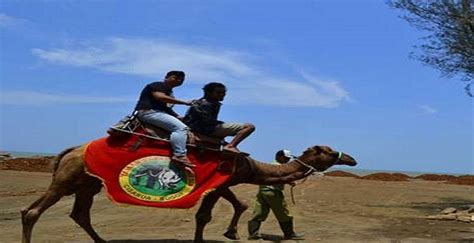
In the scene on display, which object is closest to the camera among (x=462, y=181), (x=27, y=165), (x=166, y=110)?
(x=166, y=110)

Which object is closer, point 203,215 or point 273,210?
point 203,215

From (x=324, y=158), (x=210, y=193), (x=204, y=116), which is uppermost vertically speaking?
(x=204, y=116)

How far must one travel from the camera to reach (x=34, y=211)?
1016 cm

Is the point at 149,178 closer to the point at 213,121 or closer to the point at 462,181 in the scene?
the point at 213,121

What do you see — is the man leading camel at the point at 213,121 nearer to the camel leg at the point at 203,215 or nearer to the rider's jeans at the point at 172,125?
the rider's jeans at the point at 172,125

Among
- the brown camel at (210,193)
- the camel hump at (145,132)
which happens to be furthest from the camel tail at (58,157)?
the camel hump at (145,132)

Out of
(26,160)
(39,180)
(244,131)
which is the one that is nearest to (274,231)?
(244,131)

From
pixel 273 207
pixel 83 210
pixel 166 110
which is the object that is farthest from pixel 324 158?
pixel 83 210

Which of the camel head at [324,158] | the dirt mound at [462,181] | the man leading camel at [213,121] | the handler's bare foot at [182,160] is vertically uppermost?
the dirt mound at [462,181]

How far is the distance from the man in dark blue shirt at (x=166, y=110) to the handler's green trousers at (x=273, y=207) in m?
2.25

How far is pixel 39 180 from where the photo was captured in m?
28.6

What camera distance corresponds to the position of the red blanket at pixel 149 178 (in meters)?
10.2

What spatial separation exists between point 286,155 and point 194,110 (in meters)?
1.95

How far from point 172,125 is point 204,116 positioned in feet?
1.69
